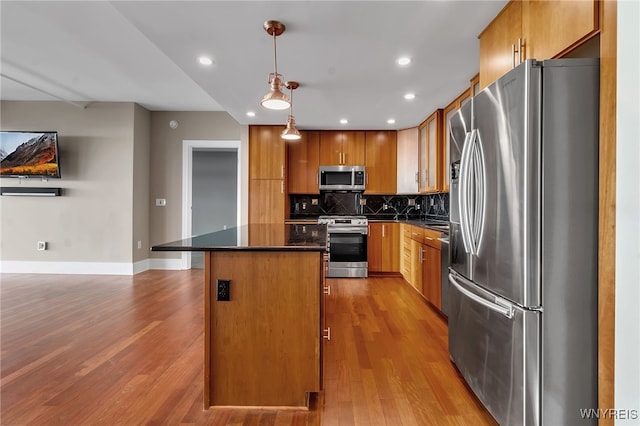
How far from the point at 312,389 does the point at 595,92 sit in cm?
191

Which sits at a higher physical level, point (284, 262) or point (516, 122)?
point (516, 122)

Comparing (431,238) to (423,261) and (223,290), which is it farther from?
(223,290)

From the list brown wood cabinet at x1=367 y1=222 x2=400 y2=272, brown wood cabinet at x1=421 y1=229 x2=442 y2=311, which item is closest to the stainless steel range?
brown wood cabinet at x1=367 y1=222 x2=400 y2=272

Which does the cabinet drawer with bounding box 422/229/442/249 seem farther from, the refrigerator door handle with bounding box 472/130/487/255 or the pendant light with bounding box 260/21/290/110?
the pendant light with bounding box 260/21/290/110

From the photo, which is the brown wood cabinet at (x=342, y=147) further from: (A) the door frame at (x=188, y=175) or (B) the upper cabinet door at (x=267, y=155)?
(A) the door frame at (x=188, y=175)

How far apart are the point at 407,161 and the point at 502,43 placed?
10.0 ft

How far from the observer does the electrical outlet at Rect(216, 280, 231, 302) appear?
5.59ft

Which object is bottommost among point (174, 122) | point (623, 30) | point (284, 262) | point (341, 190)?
point (284, 262)

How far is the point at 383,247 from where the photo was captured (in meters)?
4.97

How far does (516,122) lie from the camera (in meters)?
1.45

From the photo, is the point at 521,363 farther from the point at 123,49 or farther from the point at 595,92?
the point at 123,49

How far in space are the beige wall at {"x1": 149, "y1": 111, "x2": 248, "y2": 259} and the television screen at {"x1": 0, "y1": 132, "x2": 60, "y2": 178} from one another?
4.38 ft

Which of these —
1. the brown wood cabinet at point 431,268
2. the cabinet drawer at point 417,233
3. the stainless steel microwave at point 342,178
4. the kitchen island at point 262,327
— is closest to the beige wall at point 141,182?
the stainless steel microwave at point 342,178

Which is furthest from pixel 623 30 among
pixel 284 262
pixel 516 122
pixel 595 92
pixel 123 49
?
pixel 123 49
